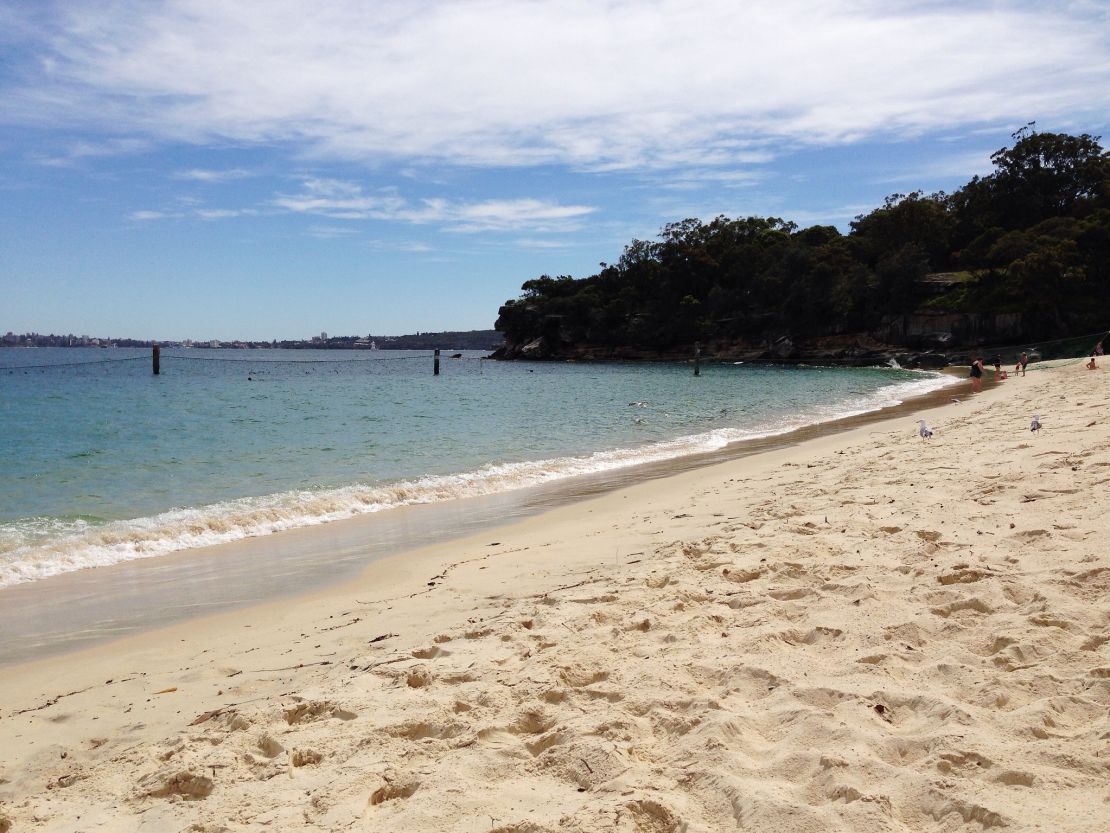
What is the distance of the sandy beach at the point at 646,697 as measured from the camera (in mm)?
2506

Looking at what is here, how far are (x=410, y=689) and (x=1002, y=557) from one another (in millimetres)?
3643

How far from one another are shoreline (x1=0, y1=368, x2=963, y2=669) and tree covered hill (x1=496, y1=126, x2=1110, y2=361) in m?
58.8

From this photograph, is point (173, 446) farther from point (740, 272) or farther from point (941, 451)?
point (740, 272)

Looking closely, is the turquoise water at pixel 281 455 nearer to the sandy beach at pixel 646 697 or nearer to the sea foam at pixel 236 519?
the sea foam at pixel 236 519

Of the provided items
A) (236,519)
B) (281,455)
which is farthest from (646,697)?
(281,455)

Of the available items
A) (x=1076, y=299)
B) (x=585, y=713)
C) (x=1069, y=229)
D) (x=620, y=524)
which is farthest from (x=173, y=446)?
(x=1069, y=229)

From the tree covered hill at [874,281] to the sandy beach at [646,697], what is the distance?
60.5m

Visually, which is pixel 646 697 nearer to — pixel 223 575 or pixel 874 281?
pixel 223 575

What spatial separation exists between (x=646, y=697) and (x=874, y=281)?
7523 centimetres

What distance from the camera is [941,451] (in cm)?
941

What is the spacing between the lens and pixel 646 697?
3258 millimetres

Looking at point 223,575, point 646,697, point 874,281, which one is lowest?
point 223,575

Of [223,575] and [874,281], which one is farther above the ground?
[874,281]

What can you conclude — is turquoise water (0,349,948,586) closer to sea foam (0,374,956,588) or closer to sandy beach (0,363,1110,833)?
sea foam (0,374,956,588)
